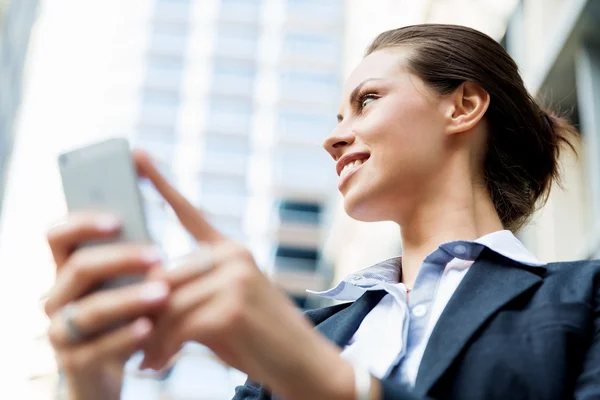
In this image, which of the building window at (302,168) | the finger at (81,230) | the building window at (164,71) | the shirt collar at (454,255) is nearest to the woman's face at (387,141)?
the shirt collar at (454,255)

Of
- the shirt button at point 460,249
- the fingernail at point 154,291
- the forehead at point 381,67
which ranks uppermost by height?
the forehead at point 381,67

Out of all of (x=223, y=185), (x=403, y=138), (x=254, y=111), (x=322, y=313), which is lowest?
(x=223, y=185)

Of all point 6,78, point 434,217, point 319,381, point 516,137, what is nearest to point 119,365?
point 319,381

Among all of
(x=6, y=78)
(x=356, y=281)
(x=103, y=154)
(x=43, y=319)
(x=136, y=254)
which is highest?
(x=103, y=154)

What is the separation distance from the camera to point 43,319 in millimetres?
1008

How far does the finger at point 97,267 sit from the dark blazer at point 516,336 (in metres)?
0.55

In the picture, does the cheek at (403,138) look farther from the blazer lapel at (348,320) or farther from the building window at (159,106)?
the building window at (159,106)

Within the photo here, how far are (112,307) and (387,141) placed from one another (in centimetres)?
105

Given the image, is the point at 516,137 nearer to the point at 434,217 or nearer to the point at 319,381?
the point at 434,217

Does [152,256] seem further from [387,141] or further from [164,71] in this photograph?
[164,71]

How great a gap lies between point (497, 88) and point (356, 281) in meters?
0.69

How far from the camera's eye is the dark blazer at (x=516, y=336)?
120 centimetres

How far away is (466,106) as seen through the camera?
6.37 ft

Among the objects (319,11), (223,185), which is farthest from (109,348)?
(319,11)
